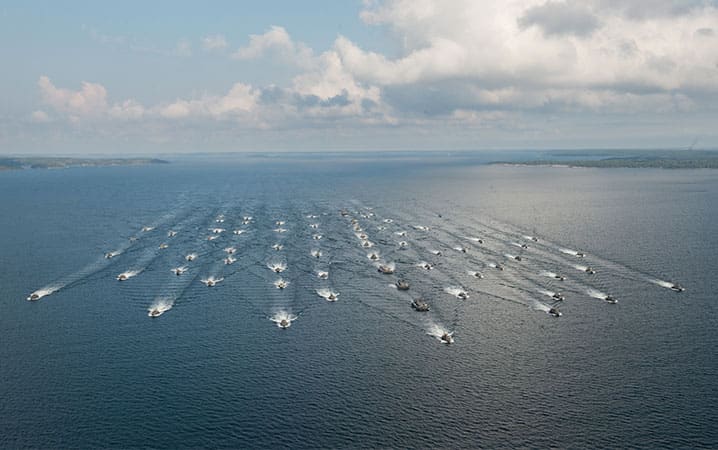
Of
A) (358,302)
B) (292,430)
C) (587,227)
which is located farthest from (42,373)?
(587,227)

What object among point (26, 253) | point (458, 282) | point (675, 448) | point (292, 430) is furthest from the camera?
point (26, 253)

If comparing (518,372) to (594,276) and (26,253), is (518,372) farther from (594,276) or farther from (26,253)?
(26,253)

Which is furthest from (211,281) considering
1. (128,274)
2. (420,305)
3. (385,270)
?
(420,305)

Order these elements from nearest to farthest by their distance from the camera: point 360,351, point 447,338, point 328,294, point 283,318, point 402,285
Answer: point 360,351 → point 447,338 → point 283,318 → point 328,294 → point 402,285

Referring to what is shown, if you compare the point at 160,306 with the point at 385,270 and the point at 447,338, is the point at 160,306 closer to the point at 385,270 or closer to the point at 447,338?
the point at 385,270

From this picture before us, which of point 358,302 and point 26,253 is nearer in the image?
point 358,302

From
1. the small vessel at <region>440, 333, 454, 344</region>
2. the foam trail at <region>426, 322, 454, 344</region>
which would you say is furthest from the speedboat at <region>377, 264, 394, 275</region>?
the small vessel at <region>440, 333, 454, 344</region>

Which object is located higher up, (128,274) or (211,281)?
(128,274)

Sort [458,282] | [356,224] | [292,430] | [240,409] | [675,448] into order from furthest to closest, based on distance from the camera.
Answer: [356,224] → [458,282] → [240,409] → [292,430] → [675,448]
